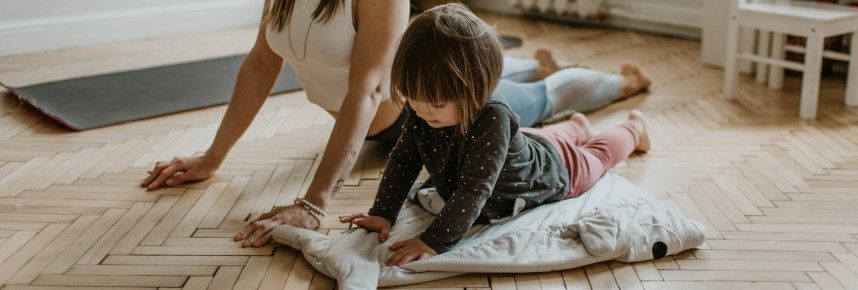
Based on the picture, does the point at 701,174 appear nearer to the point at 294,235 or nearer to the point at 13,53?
the point at 294,235

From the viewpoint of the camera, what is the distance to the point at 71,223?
1.97 meters

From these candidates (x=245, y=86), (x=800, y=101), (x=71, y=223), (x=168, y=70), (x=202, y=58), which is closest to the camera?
(x=71, y=223)

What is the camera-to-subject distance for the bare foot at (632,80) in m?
3.00

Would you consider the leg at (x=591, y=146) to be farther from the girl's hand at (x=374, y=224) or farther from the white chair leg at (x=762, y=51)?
the white chair leg at (x=762, y=51)

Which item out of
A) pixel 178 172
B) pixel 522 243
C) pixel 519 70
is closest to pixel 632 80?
pixel 519 70

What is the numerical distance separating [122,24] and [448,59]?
9.43 feet

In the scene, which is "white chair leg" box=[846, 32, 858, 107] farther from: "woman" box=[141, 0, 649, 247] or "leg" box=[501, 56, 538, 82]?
"woman" box=[141, 0, 649, 247]

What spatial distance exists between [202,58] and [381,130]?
158cm

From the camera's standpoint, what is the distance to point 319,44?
6.71 feet

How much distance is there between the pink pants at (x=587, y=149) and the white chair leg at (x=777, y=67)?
3.42 feet

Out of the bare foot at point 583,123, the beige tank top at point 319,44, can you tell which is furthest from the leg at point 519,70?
the beige tank top at point 319,44

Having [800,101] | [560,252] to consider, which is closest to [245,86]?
[560,252]

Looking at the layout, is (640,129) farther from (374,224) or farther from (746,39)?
(746,39)

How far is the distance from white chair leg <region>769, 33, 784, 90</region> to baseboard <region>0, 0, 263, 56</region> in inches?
96.2
